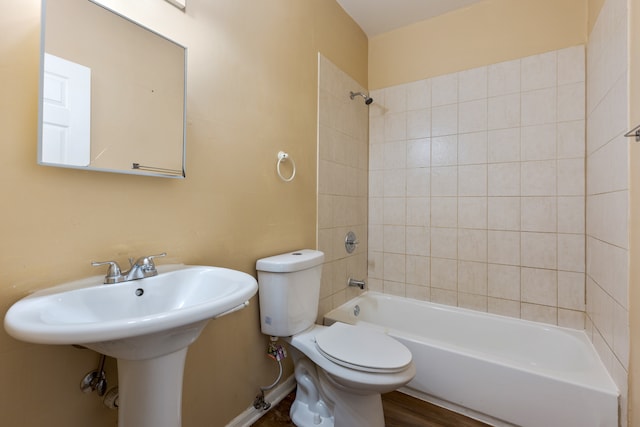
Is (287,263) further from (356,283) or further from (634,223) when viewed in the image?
(634,223)

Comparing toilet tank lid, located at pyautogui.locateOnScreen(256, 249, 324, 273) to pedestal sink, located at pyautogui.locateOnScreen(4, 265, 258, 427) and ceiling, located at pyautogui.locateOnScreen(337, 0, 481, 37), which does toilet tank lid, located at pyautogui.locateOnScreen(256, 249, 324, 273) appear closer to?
pedestal sink, located at pyautogui.locateOnScreen(4, 265, 258, 427)

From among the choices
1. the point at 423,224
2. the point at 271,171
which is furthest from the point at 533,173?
the point at 271,171

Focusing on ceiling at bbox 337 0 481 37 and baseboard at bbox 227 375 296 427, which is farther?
ceiling at bbox 337 0 481 37

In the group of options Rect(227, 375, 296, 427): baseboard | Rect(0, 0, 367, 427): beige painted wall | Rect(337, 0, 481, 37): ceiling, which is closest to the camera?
Rect(0, 0, 367, 427): beige painted wall

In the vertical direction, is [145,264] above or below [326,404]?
above

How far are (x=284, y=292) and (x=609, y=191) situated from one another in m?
1.60

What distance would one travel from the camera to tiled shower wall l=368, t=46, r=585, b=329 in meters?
1.80

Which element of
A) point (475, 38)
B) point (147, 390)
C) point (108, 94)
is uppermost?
point (475, 38)

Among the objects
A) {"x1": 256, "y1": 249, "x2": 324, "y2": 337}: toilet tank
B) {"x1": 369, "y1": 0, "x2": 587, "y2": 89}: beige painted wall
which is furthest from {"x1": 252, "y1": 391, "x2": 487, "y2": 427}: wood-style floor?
{"x1": 369, "y1": 0, "x2": 587, "y2": 89}: beige painted wall

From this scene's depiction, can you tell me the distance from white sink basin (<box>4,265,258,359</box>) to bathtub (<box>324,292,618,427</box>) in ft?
3.78

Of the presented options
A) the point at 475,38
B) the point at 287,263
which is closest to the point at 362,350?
the point at 287,263

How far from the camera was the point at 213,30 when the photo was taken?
1256 mm

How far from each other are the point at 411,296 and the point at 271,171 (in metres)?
1.53

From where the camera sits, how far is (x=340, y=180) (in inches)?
83.4
